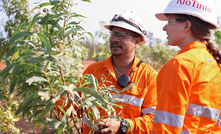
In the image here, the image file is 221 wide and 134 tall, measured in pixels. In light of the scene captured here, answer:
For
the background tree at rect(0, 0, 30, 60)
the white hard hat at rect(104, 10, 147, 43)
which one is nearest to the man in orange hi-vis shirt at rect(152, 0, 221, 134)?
the white hard hat at rect(104, 10, 147, 43)

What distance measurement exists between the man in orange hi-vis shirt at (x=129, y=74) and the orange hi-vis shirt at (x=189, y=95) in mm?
796

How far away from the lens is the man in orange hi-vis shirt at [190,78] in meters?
1.38

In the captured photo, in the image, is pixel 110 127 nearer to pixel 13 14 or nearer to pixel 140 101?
pixel 140 101

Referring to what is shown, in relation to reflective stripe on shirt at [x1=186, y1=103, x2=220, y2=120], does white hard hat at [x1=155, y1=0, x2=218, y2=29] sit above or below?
above

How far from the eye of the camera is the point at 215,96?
150 cm

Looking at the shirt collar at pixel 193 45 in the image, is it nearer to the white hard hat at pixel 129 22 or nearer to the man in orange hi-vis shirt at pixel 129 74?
the man in orange hi-vis shirt at pixel 129 74

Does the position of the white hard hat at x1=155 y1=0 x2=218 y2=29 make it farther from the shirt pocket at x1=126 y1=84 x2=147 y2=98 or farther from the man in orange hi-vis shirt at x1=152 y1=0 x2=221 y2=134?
the shirt pocket at x1=126 y1=84 x2=147 y2=98

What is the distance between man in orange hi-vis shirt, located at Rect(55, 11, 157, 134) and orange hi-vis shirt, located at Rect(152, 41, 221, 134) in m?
0.80

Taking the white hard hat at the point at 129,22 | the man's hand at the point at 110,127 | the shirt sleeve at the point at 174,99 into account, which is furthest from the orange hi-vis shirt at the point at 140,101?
the shirt sleeve at the point at 174,99

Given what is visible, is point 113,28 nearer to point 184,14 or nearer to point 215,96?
point 184,14

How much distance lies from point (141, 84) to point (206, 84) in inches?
44.9

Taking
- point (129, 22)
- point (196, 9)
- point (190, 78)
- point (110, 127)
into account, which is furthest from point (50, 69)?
point (129, 22)

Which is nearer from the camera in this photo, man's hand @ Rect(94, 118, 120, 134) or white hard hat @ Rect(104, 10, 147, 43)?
man's hand @ Rect(94, 118, 120, 134)

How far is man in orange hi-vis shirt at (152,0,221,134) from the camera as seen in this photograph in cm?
138
